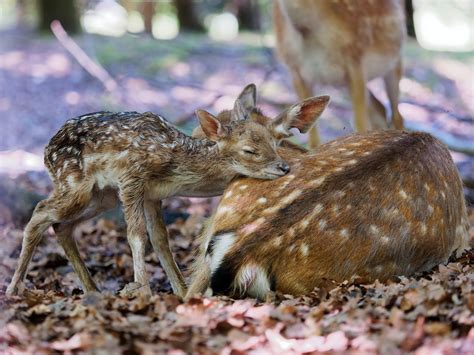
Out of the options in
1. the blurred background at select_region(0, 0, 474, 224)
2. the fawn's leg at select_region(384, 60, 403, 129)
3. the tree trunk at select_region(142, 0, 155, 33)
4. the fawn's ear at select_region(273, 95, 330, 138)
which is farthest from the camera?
the tree trunk at select_region(142, 0, 155, 33)

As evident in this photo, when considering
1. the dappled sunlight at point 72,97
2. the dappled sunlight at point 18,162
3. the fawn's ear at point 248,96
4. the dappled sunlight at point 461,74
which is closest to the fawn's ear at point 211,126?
the fawn's ear at point 248,96

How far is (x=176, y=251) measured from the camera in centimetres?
770

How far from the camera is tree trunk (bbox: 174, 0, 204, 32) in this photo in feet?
69.2

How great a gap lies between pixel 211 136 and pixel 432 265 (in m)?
1.73

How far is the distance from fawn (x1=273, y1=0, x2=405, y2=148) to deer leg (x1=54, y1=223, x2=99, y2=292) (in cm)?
354

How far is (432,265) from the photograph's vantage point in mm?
5523

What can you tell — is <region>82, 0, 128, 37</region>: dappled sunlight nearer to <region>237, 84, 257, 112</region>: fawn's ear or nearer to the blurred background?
the blurred background

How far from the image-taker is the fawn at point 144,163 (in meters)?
5.55

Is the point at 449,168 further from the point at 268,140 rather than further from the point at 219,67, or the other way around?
the point at 219,67

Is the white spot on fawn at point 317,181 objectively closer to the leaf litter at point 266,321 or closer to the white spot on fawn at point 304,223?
the white spot on fawn at point 304,223

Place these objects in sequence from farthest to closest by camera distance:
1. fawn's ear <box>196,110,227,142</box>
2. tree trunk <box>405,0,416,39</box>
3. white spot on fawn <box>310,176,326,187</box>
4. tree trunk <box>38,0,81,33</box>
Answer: tree trunk <box>405,0,416,39</box>
tree trunk <box>38,0,81,33</box>
fawn's ear <box>196,110,227,142</box>
white spot on fawn <box>310,176,326,187</box>

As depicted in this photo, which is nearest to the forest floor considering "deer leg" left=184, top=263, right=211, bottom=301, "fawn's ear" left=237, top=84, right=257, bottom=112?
"deer leg" left=184, top=263, right=211, bottom=301

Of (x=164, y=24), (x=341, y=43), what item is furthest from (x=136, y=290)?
(x=164, y=24)

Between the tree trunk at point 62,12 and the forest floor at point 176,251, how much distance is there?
48 cm
